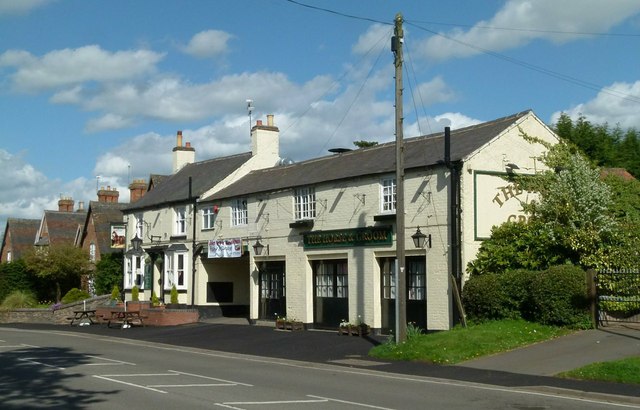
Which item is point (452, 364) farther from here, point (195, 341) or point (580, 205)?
point (195, 341)

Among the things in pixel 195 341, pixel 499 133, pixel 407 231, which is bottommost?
pixel 195 341

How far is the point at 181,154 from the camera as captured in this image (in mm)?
45906

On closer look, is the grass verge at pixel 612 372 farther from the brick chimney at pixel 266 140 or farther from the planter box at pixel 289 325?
the brick chimney at pixel 266 140

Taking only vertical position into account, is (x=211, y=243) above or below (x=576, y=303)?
above

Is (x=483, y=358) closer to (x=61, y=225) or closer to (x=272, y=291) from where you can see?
(x=272, y=291)

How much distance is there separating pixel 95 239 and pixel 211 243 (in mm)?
21102

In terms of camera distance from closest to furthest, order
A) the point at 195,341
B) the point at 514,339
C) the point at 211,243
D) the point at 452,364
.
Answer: the point at 452,364 < the point at 514,339 < the point at 195,341 < the point at 211,243

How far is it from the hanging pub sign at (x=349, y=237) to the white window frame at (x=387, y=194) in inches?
27.7

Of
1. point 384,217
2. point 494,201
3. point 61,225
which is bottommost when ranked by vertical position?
point 384,217

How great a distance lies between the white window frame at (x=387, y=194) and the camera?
26.2 m

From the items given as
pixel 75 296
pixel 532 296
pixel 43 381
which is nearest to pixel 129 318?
pixel 75 296

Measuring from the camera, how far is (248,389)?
48.4 ft

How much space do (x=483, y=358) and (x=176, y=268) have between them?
2162cm

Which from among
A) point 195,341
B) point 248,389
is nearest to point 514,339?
point 248,389
